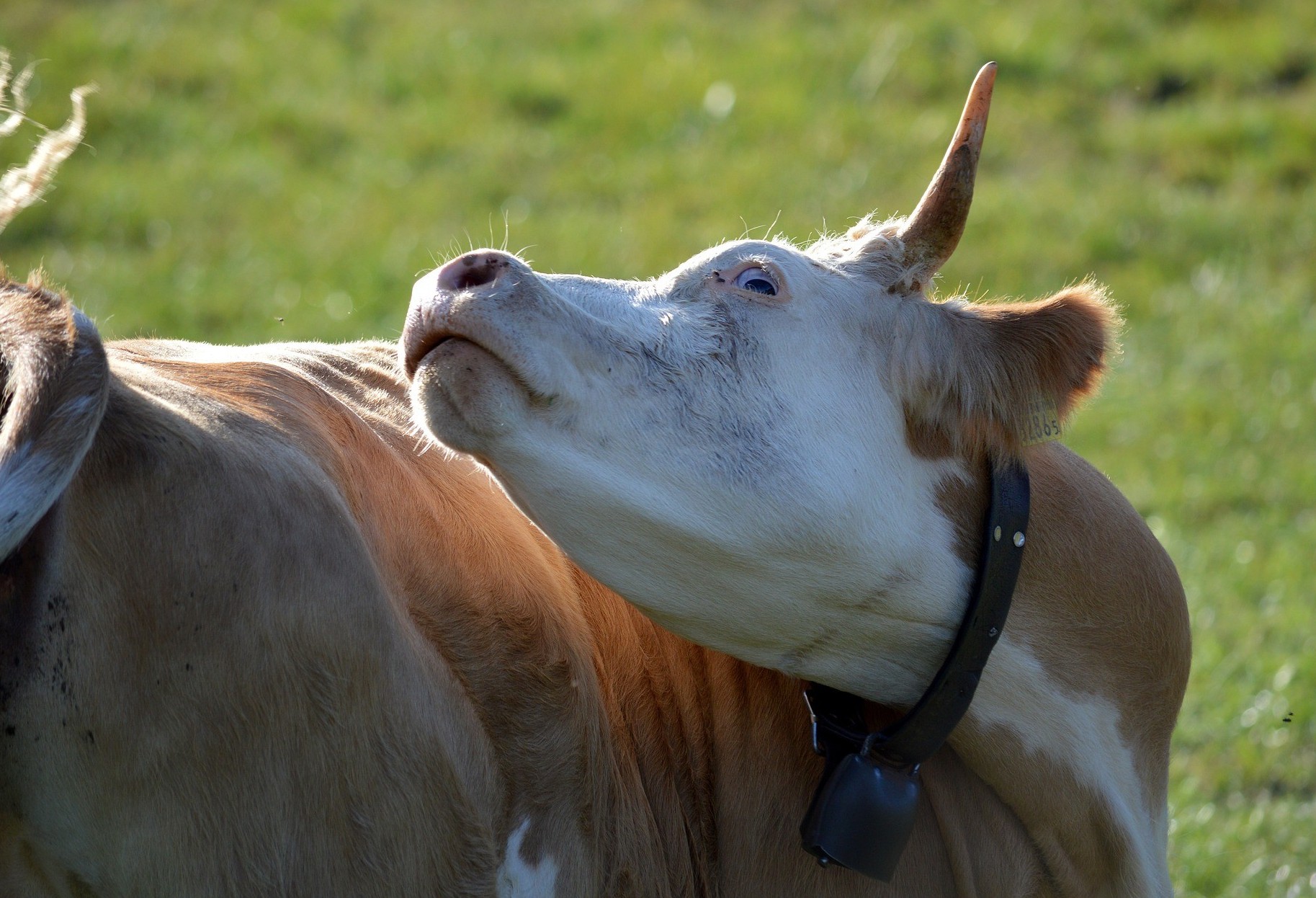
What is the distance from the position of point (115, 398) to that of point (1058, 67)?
27.8ft

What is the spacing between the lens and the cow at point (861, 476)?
2.29 m

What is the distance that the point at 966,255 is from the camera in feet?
25.3

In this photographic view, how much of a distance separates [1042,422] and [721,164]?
20.4 ft

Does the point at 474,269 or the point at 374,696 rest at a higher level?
the point at 474,269

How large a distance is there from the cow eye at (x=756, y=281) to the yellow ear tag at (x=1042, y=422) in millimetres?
522

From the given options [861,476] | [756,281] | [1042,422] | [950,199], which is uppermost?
[950,199]

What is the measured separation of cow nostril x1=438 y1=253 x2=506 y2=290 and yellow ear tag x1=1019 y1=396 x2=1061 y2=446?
996 millimetres

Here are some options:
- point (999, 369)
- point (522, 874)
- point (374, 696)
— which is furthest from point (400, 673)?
point (999, 369)

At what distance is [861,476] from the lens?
241 cm

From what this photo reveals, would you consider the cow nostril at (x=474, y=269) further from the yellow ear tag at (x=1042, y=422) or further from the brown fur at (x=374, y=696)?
the yellow ear tag at (x=1042, y=422)

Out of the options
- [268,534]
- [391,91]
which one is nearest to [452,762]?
[268,534]

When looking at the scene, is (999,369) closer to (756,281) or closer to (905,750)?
(756,281)

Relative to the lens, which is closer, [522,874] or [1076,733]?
[522,874]

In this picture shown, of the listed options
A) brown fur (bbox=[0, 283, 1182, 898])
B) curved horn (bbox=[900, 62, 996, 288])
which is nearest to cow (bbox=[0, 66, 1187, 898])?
A: brown fur (bbox=[0, 283, 1182, 898])
